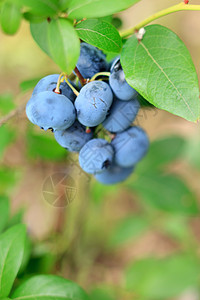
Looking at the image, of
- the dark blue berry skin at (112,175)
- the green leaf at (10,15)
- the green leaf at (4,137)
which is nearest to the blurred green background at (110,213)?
the green leaf at (4,137)

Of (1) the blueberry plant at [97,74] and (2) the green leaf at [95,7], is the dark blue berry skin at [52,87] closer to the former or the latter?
(1) the blueberry plant at [97,74]

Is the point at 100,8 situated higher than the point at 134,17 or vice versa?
the point at 100,8

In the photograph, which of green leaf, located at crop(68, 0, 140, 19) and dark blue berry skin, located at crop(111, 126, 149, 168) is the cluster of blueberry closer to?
dark blue berry skin, located at crop(111, 126, 149, 168)

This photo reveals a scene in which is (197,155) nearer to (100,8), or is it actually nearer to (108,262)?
(108,262)

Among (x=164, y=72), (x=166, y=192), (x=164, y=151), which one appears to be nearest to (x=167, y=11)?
(x=164, y=72)

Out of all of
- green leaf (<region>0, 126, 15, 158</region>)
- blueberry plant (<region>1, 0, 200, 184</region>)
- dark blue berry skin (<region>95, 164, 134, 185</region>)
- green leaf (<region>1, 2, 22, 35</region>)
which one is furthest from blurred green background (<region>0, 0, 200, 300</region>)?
green leaf (<region>1, 2, 22, 35</region>)

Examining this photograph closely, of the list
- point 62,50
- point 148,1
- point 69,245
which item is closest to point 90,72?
point 62,50

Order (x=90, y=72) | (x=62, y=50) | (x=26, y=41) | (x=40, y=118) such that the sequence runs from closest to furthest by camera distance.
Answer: (x=62, y=50), (x=40, y=118), (x=90, y=72), (x=26, y=41)
